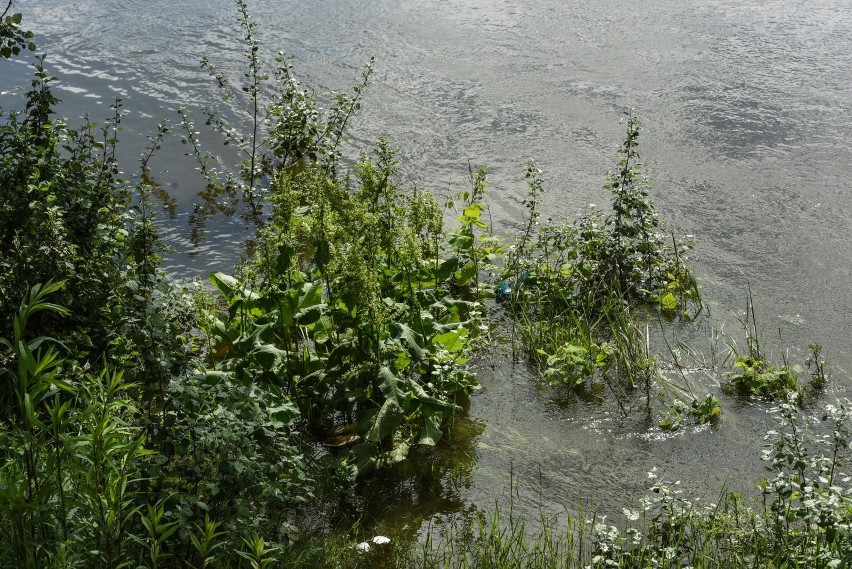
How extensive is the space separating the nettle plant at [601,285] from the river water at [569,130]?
239 millimetres

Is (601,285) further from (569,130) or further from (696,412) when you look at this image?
(569,130)

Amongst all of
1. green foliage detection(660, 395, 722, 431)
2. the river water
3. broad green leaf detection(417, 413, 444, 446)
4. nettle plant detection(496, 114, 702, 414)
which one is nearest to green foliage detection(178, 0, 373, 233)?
the river water

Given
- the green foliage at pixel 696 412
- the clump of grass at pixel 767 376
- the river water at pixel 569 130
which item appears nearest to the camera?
the river water at pixel 569 130

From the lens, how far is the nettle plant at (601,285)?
205 inches

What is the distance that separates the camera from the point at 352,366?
14.3ft

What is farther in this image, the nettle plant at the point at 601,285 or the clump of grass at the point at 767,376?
the nettle plant at the point at 601,285

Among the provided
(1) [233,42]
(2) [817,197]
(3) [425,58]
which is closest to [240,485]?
(2) [817,197]

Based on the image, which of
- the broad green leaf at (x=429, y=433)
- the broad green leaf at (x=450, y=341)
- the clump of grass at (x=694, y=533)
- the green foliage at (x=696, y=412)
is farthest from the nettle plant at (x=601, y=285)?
the clump of grass at (x=694, y=533)

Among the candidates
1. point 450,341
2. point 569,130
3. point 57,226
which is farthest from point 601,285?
point 57,226

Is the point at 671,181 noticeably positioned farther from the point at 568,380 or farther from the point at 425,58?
the point at 425,58

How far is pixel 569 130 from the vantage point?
7.73 metres

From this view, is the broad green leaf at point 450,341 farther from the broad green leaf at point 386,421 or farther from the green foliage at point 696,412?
the green foliage at point 696,412

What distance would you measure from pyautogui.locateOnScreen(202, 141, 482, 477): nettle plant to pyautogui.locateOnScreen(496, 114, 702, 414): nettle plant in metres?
0.66

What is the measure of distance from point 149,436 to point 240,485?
14.8 inches
